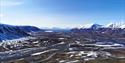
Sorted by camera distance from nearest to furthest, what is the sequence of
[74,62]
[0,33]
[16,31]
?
[74,62] → [0,33] → [16,31]

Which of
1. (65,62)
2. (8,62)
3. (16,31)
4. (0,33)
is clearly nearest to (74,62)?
(65,62)

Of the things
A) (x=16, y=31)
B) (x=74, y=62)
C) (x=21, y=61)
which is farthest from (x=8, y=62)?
(x=16, y=31)

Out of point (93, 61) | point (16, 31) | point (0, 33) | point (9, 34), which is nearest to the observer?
point (93, 61)

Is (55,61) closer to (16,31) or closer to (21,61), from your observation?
(21,61)

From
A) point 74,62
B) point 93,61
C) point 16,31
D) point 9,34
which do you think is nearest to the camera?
point 74,62

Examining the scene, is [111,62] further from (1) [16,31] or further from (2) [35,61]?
(1) [16,31]

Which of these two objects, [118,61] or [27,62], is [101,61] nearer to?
[118,61]

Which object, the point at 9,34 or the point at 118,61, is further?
the point at 9,34

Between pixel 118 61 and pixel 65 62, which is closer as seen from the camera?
pixel 65 62

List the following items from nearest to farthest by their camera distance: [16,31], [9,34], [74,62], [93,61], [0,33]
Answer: [74,62] → [93,61] → [0,33] → [9,34] → [16,31]
